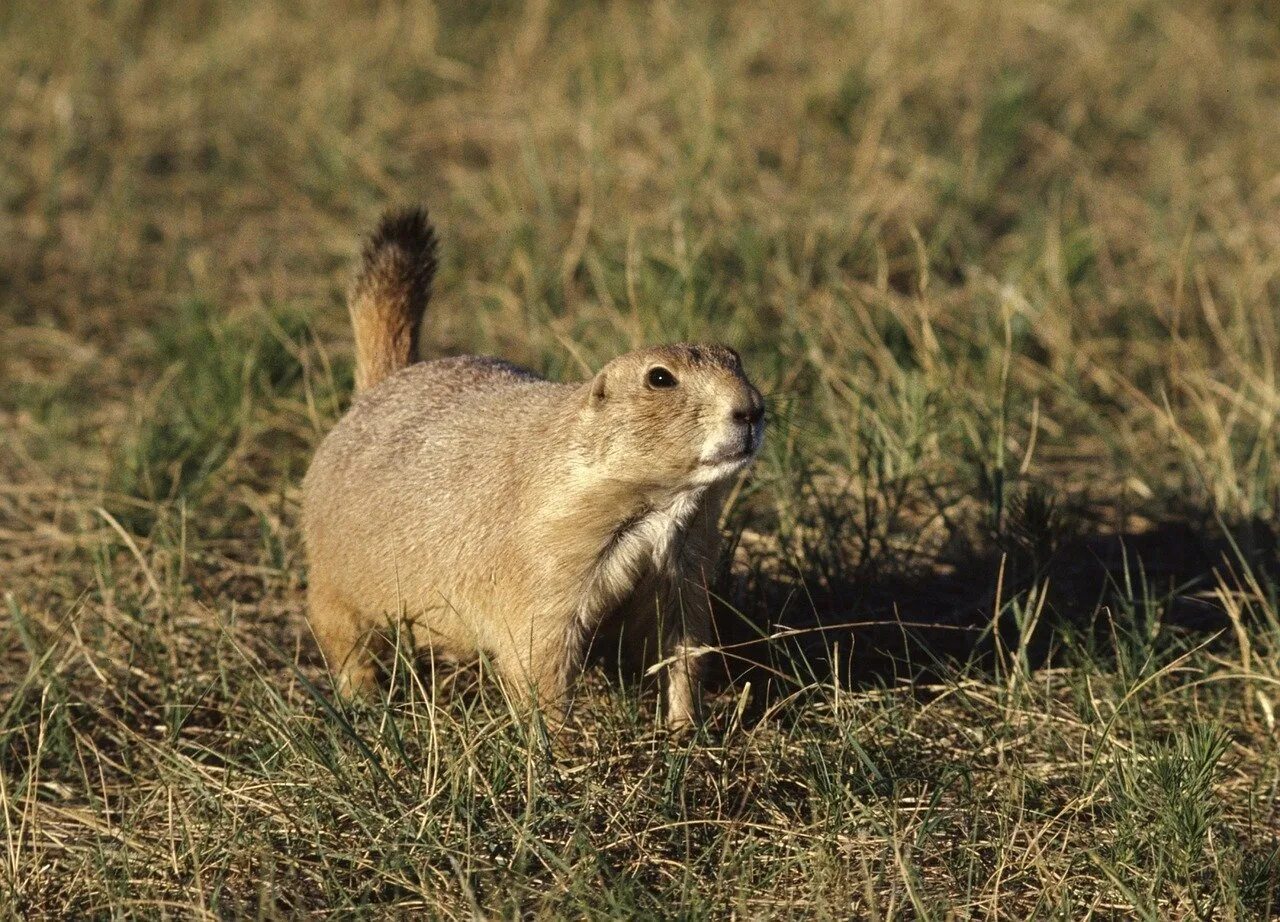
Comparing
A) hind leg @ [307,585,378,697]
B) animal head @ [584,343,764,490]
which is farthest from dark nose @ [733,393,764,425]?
hind leg @ [307,585,378,697]

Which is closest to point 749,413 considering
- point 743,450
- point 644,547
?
point 743,450

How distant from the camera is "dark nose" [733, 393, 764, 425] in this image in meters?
3.38

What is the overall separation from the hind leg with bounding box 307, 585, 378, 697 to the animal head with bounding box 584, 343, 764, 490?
0.96 metres

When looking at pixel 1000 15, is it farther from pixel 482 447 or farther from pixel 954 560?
pixel 482 447

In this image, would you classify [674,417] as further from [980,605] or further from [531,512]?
[980,605]

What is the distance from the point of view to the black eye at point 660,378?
349cm

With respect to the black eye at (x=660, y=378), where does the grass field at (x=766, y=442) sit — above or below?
below

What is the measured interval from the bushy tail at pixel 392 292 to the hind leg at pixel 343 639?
67 cm

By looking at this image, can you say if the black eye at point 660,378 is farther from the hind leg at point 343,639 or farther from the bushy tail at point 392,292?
the bushy tail at point 392,292

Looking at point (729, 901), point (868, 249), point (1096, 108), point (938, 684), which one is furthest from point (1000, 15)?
point (729, 901)

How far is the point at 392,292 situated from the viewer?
454 cm

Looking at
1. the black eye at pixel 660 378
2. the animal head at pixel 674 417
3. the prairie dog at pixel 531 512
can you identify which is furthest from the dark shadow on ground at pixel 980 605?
the black eye at pixel 660 378

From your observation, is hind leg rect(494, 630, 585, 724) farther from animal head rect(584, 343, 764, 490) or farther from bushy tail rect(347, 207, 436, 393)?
bushy tail rect(347, 207, 436, 393)

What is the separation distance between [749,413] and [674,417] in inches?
6.4
